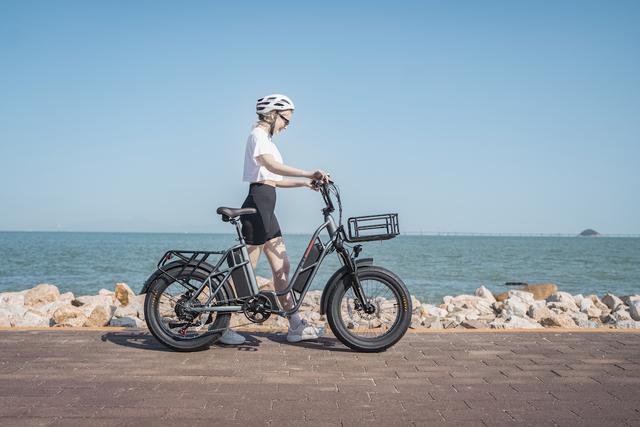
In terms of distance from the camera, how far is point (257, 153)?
500 cm

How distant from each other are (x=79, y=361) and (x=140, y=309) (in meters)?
5.54

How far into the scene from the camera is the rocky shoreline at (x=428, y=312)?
7.75m

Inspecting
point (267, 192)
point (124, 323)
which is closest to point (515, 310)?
point (124, 323)

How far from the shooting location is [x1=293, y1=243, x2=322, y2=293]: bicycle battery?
5004 millimetres

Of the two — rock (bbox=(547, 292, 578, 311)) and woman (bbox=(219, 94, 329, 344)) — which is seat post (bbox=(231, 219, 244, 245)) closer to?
woman (bbox=(219, 94, 329, 344))

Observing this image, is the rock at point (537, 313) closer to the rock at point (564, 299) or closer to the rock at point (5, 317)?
the rock at point (564, 299)

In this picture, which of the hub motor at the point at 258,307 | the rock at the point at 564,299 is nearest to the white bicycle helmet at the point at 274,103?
the hub motor at the point at 258,307

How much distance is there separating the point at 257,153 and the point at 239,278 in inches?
40.9

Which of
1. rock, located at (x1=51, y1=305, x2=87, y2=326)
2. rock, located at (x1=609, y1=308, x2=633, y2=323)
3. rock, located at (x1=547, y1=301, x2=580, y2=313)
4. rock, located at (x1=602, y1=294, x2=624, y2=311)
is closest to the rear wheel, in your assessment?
rock, located at (x1=51, y1=305, x2=87, y2=326)

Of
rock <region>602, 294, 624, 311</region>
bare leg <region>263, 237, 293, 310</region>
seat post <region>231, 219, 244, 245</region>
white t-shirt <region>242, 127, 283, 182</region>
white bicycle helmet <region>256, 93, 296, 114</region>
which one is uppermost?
white bicycle helmet <region>256, 93, 296, 114</region>

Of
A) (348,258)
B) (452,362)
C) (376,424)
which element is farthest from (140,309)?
(376,424)

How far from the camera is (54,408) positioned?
334 centimetres

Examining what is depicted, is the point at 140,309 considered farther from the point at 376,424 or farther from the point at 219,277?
the point at 376,424

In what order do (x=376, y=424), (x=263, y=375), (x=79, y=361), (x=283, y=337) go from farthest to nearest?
(x=283, y=337)
(x=79, y=361)
(x=263, y=375)
(x=376, y=424)
